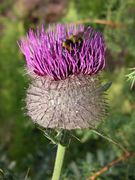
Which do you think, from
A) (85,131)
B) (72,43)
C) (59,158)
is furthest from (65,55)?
(85,131)

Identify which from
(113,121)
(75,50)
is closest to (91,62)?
(75,50)

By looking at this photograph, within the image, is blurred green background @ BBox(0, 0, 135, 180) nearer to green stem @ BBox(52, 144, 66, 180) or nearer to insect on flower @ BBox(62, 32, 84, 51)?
green stem @ BBox(52, 144, 66, 180)

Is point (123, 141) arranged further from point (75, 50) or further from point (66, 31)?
point (75, 50)

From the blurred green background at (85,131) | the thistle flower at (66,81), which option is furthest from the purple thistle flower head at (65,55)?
the blurred green background at (85,131)

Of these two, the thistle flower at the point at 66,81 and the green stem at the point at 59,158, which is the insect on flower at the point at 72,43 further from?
the green stem at the point at 59,158

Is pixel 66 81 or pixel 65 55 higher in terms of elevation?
pixel 65 55

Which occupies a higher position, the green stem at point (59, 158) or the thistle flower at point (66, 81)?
the thistle flower at point (66, 81)

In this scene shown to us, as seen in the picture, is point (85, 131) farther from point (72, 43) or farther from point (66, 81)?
point (72, 43)
